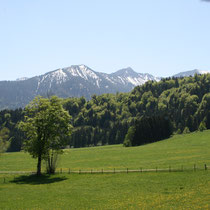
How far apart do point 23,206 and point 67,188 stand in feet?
39.1

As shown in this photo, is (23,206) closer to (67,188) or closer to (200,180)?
(67,188)

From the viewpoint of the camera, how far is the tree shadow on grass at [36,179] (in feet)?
196

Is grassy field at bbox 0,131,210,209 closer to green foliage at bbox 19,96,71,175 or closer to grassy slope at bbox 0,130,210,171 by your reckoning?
green foliage at bbox 19,96,71,175

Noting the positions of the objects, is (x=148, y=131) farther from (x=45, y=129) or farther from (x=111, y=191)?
(x=111, y=191)

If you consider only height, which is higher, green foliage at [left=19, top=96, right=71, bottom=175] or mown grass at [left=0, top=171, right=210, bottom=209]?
green foliage at [left=19, top=96, right=71, bottom=175]

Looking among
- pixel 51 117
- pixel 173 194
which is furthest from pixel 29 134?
pixel 173 194

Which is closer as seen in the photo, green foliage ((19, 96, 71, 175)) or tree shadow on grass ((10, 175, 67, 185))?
tree shadow on grass ((10, 175, 67, 185))

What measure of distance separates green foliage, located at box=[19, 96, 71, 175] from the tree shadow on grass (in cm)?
214

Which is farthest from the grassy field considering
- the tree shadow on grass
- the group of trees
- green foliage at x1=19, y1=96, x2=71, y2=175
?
the group of trees

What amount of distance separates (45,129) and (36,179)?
10.8 metres

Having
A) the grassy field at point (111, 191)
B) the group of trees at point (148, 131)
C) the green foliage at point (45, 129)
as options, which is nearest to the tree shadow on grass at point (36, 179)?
the grassy field at point (111, 191)

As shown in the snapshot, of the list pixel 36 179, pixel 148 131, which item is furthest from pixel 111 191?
pixel 148 131

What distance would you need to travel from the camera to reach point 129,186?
4853 centimetres

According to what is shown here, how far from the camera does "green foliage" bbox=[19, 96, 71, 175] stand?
6519 centimetres
